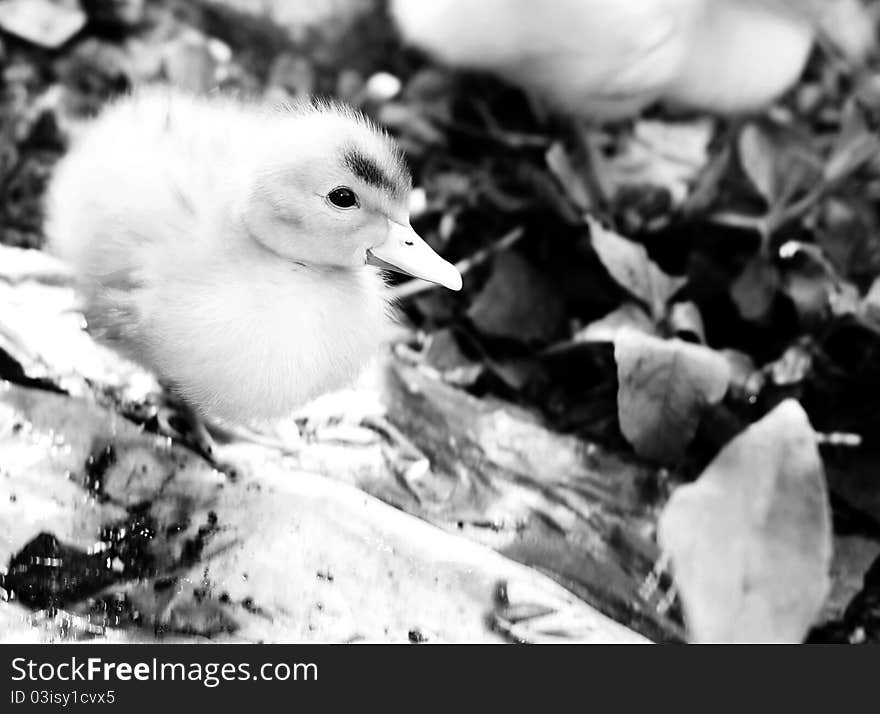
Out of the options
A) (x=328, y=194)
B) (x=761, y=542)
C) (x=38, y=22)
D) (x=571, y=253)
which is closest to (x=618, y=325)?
(x=571, y=253)

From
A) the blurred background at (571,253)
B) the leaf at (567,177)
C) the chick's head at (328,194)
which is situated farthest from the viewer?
the leaf at (567,177)

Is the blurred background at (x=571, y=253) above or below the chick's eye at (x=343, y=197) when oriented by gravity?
below

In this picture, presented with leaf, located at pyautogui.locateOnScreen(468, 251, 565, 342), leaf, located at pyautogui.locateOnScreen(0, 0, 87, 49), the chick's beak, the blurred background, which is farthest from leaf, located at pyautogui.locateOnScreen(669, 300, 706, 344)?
leaf, located at pyautogui.locateOnScreen(0, 0, 87, 49)

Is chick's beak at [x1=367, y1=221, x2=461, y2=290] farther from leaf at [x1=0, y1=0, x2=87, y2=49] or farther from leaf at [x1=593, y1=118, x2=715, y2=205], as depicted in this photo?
leaf at [x1=0, y1=0, x2=87, y2=49]

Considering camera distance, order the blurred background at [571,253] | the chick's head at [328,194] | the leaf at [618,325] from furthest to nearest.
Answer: the leaf at [618,325], the blurred background at [571,253], the chick's head at [328,194]

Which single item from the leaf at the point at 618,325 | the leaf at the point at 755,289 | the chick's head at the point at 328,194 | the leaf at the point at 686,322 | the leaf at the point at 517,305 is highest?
the chick's head at the point at 328,194

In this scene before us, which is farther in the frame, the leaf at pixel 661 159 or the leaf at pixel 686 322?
the leaf at pixel 661 159

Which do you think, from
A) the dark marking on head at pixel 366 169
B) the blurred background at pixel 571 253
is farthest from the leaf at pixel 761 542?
the dark marking on head at pixel 366 169

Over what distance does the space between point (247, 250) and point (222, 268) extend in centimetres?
3

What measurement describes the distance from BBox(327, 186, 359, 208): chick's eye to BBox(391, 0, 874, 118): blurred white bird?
1.59 ft

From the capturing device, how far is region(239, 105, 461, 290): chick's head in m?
0.70

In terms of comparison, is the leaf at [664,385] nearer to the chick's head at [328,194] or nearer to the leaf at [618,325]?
the leaf at [618,325]

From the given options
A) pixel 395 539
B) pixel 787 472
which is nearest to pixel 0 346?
pixel 395 539

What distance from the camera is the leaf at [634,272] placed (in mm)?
971
